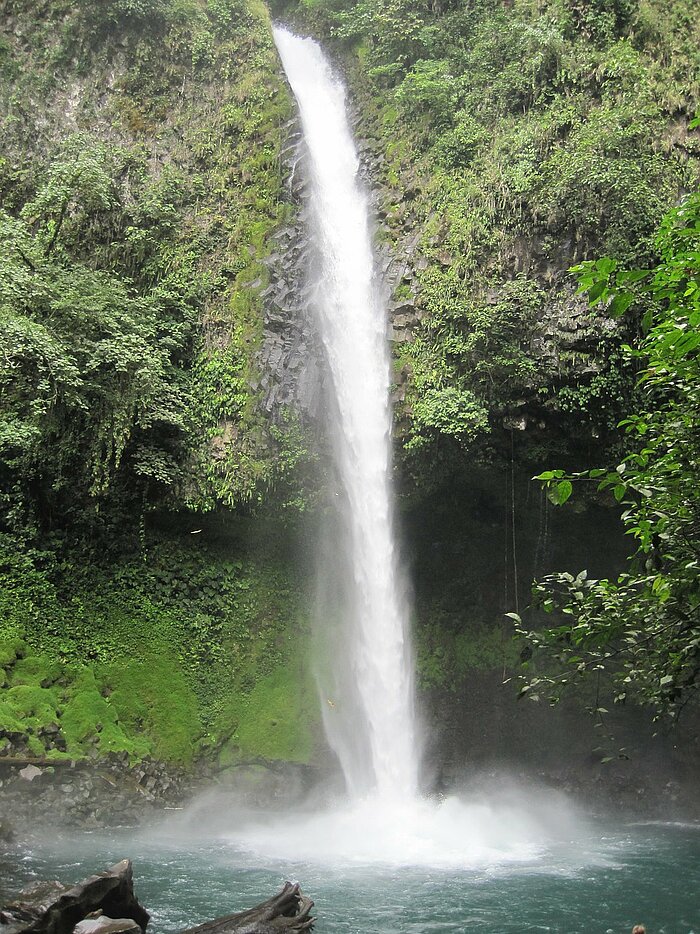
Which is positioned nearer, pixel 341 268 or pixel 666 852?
pixel 666 852

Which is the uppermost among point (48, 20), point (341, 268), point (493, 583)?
point (48, 20)

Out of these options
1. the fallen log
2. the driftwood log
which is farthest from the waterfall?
the driftwood log

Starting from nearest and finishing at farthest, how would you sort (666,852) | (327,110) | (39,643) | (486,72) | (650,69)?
(666,852)
(39,643)
(650,69)
(486,72)
(327,110)

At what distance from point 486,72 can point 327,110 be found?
389 centimetres

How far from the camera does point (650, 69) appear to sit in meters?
14.6

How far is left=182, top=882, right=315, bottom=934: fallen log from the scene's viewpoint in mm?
6832

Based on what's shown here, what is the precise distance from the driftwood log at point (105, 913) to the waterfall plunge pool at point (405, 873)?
428 millimetres

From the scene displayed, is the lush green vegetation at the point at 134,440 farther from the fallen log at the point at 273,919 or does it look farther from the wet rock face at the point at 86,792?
the fallen log at the point at 273,919

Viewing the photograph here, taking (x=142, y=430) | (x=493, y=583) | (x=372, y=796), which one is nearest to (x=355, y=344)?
(x=142, y=430)

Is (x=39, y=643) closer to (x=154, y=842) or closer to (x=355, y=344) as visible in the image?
(x=154, y=842)

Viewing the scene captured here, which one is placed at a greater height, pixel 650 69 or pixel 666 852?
pixel 650 69

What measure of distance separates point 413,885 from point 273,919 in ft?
7.45

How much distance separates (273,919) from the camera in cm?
717

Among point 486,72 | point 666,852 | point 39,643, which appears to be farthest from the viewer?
point 486,72
